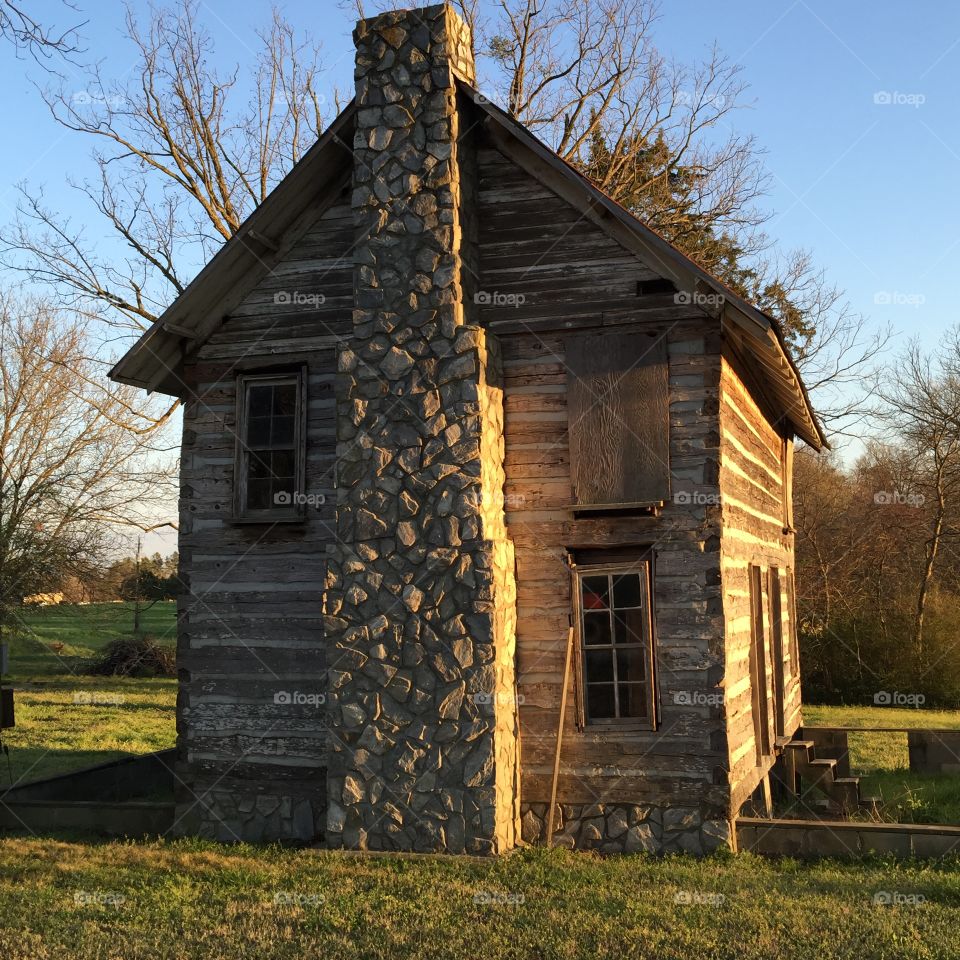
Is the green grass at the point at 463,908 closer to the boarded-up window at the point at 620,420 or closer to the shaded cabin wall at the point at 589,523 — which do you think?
the shaded cabin wall at the point at 589,523

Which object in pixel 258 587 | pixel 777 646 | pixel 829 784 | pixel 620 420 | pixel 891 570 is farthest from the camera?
pixel 891 570

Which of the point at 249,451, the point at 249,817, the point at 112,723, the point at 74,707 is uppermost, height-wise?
the point at 249,451

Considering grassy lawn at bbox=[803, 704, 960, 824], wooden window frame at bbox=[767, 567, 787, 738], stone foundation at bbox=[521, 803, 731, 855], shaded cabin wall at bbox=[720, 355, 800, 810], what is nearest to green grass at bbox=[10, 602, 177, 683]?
grassy lawn at bbox=[803, 704, 960, 824]

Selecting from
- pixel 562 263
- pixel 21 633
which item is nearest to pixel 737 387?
pixel 562 263

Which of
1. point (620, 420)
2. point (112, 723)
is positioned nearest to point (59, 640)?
point (112, 723)

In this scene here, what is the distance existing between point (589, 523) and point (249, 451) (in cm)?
410

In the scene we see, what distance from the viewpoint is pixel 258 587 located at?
11.7m

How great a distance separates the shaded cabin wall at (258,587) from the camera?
1130 cm

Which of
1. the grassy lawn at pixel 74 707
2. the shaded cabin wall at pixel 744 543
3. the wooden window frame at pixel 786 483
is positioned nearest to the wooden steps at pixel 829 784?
the shaded cabin wall at pixel 744 543

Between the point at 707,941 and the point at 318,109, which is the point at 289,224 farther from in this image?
the point at 318,109

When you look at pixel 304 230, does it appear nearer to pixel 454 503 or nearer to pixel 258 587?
pixel 454 503

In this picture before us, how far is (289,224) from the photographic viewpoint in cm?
1198

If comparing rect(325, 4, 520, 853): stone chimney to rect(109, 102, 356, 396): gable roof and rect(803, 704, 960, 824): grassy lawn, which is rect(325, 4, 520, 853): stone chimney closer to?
rect(109, 102, 356, 396): gable roof

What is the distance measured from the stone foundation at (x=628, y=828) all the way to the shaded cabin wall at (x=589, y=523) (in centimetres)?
2
